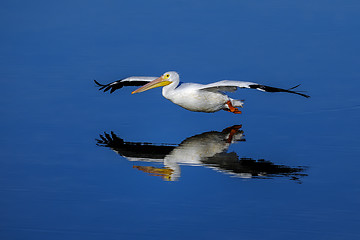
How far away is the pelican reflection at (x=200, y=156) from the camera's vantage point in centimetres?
895

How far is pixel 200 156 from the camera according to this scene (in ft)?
31.7

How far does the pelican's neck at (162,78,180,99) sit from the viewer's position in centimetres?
1197

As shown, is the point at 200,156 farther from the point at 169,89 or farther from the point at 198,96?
the point at 169,89

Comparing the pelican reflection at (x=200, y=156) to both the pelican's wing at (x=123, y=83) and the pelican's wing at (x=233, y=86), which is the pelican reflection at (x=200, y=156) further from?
the pelican's wing at (x=123, y=83)

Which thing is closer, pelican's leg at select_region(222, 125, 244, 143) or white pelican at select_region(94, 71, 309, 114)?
pelican's leg at select_region(222, 125, 244, 143)

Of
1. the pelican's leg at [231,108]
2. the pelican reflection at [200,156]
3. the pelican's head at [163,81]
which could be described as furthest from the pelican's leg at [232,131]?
the pelican's head at [163,81]

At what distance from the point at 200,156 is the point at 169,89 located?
270cm

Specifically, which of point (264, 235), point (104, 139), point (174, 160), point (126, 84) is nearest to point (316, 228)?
point (264, 235)

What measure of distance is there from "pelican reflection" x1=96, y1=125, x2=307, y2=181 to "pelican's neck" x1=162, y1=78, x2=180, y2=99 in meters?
1.40

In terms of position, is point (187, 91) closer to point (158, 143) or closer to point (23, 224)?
point (158, 143)

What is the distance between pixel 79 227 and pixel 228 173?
256 centimetres

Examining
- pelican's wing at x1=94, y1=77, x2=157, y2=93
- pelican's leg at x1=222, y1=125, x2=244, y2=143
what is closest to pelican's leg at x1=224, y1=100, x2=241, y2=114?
pelican's leg at x1=222, y1=125, x2=244, y2=143

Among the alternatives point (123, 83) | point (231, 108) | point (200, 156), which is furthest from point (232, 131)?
point (123, 83)

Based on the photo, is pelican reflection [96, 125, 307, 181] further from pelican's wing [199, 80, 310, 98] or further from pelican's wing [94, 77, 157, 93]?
pelican's wing [94, 77, 157, 93]
